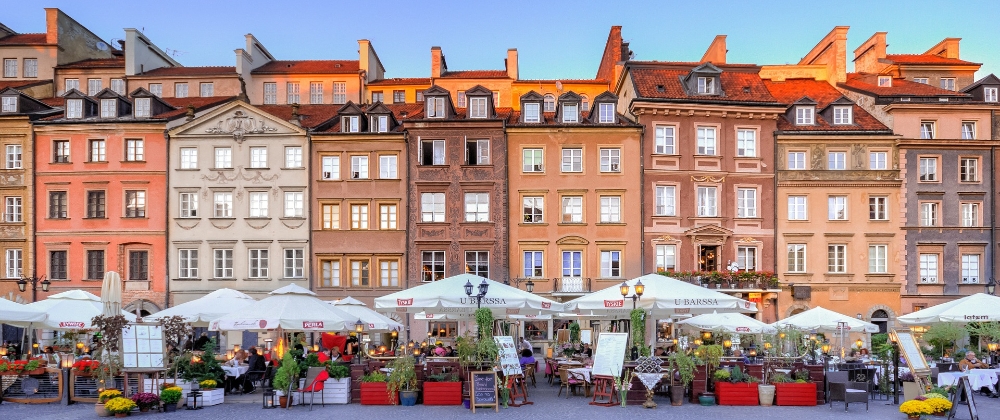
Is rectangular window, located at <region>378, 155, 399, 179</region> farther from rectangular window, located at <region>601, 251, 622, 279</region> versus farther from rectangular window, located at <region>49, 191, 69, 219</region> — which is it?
rectangular window, located at <region>49, 191, 69, 219</region>

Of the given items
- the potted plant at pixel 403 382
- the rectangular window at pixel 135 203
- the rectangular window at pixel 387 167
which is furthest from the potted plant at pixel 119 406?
the rectangular window at pixel 135 203

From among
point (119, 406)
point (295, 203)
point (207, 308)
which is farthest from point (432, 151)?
point (119, 406)

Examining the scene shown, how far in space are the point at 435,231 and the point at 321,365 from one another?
20153mm

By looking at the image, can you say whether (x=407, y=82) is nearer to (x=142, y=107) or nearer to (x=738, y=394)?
(x=142, y=107)

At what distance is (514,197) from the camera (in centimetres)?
4172

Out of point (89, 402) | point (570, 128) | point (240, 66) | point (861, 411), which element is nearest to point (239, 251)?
point (240, 66)

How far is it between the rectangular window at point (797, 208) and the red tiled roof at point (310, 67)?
23263mm

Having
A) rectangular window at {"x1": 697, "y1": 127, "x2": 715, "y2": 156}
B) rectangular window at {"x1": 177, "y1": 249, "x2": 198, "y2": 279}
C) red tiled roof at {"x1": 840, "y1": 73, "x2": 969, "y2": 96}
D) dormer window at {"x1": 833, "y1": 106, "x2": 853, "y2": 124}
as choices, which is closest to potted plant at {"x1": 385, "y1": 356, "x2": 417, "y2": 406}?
rectangular window at {"x1": 177, "y1": 249, "x2": 198, "y2": 279}

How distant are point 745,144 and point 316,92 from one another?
22.6m

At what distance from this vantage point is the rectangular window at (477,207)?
41562mm

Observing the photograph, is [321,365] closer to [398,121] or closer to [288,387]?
[288,387]

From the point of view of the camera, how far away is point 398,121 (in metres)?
43.8

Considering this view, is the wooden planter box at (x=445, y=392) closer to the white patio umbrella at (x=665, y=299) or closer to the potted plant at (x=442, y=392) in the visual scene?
the potted plant at (x=442, y=392)

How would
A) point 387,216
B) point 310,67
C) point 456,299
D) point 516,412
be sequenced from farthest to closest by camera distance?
point 310,67 → point 387,216 → point 456,299 → point 516,412
